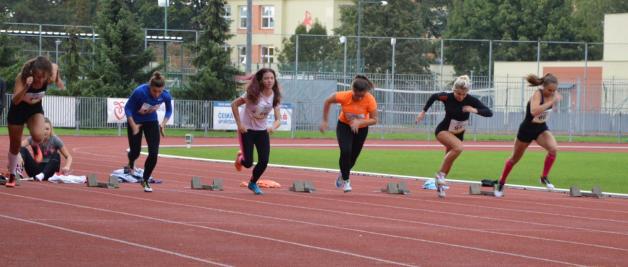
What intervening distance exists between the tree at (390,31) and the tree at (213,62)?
13387 mm

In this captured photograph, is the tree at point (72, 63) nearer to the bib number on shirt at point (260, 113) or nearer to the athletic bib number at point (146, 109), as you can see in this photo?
the athletic bib number at point (146, 109)

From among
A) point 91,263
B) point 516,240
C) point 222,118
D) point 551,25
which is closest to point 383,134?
point 222,118

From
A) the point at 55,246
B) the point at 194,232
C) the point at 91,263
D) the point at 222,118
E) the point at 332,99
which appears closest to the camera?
the point at 91,263

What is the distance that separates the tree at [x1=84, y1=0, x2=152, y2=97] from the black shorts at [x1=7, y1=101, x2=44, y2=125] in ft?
121

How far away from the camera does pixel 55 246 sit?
31.9 ft

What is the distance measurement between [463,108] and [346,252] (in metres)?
7.08

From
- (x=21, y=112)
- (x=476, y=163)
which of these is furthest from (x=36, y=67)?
(x=476, y=163)

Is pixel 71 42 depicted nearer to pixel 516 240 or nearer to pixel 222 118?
pixel 222 118

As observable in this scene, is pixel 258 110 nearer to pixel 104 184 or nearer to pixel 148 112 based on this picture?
pixel 148 112

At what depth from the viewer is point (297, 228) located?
1181 cm

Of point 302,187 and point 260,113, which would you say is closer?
point 260,113

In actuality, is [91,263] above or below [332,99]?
below

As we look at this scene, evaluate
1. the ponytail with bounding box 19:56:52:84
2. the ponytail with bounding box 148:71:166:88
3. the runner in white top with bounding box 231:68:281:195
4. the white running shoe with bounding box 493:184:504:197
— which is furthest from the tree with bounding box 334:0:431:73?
the ponytail with bounding box 19:56:52:84

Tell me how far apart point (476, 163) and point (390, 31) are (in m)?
45.2
